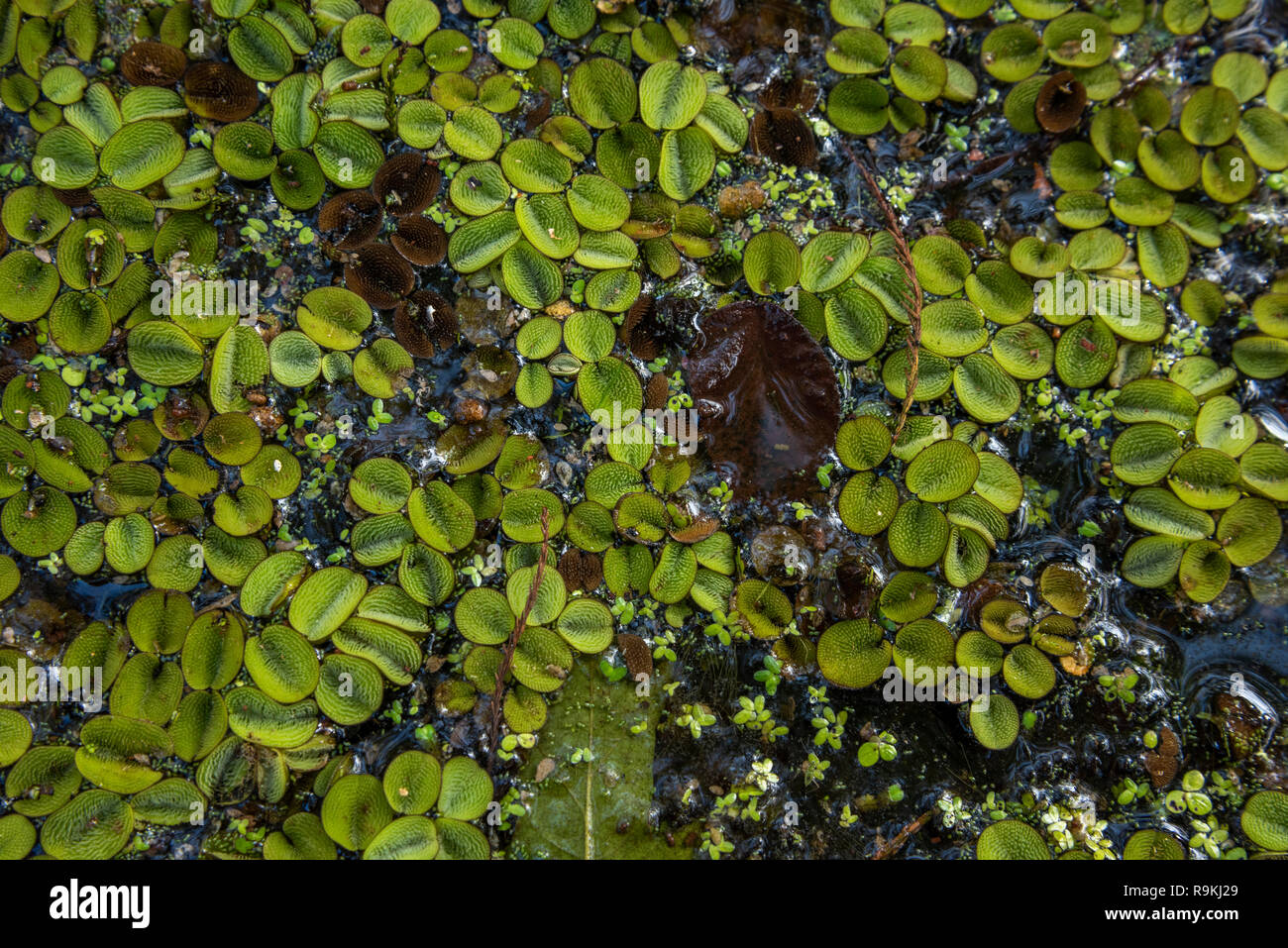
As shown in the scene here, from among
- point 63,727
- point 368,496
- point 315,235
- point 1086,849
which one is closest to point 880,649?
point 1086,849

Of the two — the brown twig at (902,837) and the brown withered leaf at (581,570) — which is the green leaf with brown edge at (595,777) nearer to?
the brown withered leaf at (581,570)

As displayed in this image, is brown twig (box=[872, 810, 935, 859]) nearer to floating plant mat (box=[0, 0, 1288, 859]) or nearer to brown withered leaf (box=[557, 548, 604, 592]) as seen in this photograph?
floating plant mat (box=[0, 0, 1288, 859])

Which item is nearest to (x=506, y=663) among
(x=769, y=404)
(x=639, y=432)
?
(x=639, y=432)

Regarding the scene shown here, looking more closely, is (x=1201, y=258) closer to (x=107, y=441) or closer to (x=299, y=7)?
(x=299, y=7)

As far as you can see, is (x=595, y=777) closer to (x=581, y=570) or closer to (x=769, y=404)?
(x=581, y=570)

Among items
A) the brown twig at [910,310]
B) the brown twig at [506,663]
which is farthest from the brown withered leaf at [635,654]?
the brown twig at [910,310]

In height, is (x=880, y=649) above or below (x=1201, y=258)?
below
